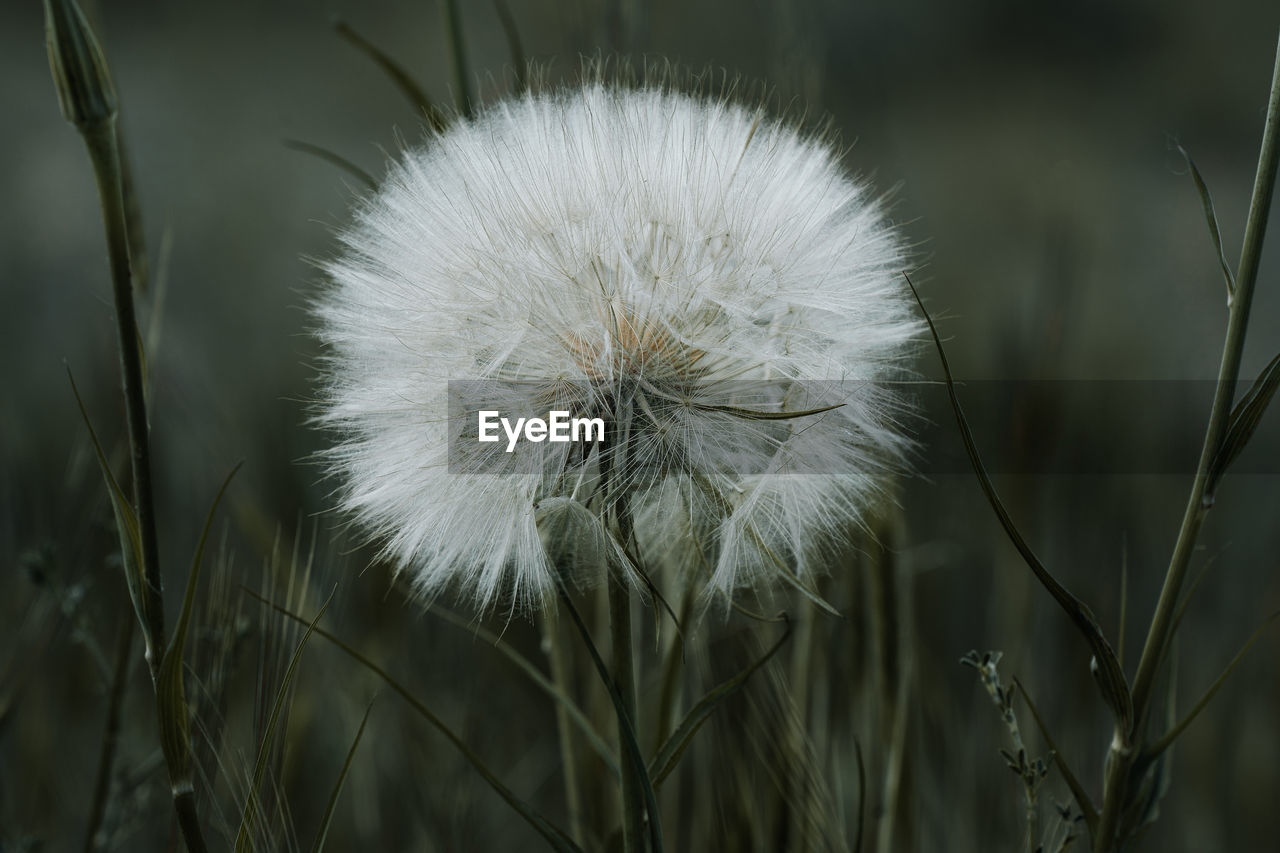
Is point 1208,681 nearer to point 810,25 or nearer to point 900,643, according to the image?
point 900,643

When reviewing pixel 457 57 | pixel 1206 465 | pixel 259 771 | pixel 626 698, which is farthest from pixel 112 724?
pixel 1206 465

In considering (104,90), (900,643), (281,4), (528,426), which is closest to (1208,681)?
(900,643)

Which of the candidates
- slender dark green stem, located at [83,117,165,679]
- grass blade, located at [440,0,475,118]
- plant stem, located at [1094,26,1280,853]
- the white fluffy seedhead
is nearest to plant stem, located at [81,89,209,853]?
slender dark green stem, located at [83,117,165,679]

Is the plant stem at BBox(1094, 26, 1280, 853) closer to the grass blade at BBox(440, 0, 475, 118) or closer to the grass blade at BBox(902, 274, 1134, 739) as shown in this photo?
the grass blade at BBox(902, 274, 1134, 739)

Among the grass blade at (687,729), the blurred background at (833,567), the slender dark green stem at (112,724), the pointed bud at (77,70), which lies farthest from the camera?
the blurred background at (833,567)

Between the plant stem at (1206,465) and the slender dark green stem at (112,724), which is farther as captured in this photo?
the slender dark green stem at (112,724)

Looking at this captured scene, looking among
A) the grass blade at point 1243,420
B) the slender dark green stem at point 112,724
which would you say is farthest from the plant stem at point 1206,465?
the slender dark green stem at point 112,724
